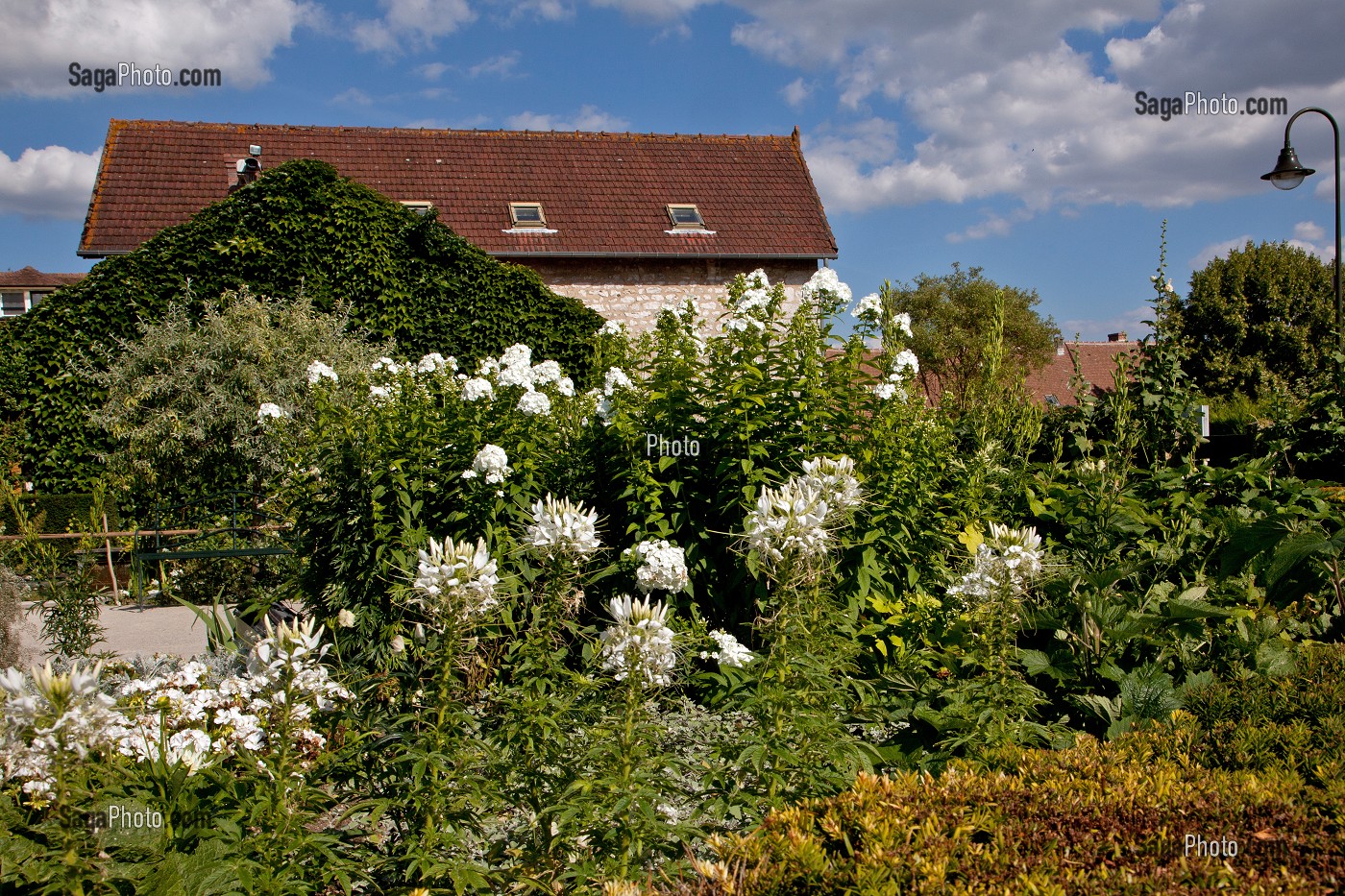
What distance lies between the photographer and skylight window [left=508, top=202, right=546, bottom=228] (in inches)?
687

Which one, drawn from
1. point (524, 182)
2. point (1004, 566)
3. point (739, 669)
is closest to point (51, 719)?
point (739, 669)

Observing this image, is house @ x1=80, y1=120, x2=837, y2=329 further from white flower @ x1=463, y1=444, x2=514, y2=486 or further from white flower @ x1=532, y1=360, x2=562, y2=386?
white flower @ x1=463, y1=444, x2=514, y2=486

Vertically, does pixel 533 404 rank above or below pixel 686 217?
below

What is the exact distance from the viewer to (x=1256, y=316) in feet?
89.2

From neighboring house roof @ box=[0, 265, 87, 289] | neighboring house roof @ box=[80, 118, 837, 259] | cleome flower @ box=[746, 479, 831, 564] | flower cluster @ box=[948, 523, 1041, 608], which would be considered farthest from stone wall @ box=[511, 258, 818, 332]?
neighboring house roof @ box=[0, 265, 87, 289]

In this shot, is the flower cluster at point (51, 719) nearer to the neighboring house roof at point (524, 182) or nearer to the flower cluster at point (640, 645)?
the flower cluster at point (640, 645)

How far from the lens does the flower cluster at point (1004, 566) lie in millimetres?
2765

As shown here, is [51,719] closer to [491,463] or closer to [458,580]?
[458,580]

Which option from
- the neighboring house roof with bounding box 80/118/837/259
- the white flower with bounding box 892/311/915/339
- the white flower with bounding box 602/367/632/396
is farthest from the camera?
the neighboring house roof with bounding box 80/118/837/259

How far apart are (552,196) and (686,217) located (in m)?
2.74

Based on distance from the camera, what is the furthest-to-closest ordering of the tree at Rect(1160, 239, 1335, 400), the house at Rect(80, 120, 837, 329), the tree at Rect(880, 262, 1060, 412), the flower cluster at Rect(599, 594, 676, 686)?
the tree at Rect(880, 262, 1060, 412) < the tree at Rect(1160, 239, 1335, 400) < the house at Rect(80, 120, 837, 329) < the flower cluster at Rect(599, 594, 676, 686)

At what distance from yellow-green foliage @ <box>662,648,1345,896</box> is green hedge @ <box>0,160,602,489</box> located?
12.1 m

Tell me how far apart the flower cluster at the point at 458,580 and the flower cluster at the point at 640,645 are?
358mm

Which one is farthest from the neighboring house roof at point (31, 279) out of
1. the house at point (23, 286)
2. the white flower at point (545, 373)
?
the white flower at point (545, 373)
